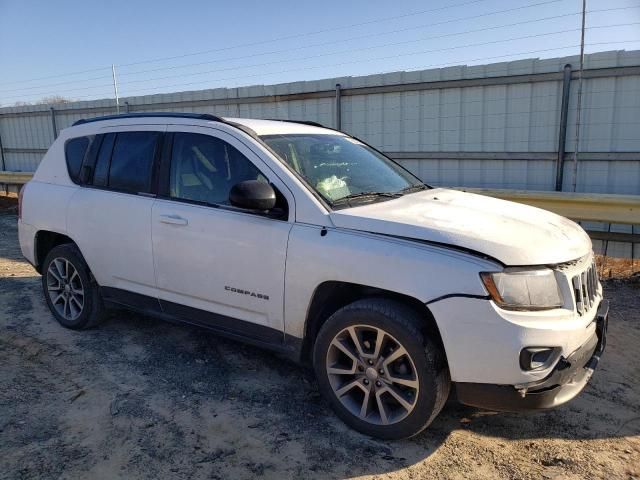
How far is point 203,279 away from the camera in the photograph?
3.56 m

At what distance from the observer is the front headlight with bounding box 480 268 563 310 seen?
8.41ft

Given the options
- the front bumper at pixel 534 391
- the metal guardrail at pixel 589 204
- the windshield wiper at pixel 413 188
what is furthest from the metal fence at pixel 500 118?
the front bumper at pixel 534 391

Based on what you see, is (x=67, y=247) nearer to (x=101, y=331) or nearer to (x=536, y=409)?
(x=101, y=331)

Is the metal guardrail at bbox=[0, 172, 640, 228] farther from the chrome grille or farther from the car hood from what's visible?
the chrome grille

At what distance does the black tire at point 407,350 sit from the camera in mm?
2738

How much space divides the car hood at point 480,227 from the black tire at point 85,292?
2.65 meters

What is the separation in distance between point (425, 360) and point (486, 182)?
570cm

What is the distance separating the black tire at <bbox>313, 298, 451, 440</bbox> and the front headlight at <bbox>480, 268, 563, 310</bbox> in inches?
17.7

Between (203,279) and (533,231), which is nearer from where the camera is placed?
(533,231)

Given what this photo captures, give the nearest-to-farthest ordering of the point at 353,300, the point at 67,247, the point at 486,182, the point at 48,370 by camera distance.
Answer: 1. the point at 353,300
2. the point at 48,370
3. the point at 67,247
4. the point at 486,182

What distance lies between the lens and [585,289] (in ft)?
9.52

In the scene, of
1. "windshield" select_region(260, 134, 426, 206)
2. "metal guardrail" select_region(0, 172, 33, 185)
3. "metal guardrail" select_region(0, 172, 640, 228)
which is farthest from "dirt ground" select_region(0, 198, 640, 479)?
"metal guardrail" select_region(0, 172, 33, 185)

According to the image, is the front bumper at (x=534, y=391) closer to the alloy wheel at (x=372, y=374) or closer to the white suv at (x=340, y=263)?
the white suv at (x=340, y=263)

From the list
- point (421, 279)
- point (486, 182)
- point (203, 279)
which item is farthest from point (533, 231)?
point (486, 182)
